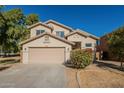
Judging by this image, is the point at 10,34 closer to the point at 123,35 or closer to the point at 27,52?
the point at 27,52

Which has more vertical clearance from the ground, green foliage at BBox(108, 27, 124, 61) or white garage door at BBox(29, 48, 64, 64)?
green foliage at BBox(108, 27, 124, 61)

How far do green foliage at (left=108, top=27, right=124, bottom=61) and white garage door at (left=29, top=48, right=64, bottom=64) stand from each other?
7.83 meters

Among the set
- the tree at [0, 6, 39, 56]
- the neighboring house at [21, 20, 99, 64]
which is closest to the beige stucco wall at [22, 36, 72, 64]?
the neighboring house at [21, 20, 99, 64]

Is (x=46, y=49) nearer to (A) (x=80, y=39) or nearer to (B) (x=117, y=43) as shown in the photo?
(A) (x=80, y=39)

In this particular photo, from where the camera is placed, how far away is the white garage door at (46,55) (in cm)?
2597

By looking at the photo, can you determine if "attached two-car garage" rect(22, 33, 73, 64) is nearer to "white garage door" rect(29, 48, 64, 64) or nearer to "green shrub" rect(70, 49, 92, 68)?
"white garage door" rect(29, 48, 64, 64)

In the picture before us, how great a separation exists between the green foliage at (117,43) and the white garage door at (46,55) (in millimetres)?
7830

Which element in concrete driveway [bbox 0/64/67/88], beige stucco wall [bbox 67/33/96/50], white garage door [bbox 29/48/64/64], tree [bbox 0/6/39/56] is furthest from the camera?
beige stucco wall [bbox 67/33/96/50]

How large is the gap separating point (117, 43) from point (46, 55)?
1021cm

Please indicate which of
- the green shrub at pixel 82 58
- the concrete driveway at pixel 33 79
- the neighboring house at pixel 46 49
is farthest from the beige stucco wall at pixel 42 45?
the concrete driveway at pixel 33 79

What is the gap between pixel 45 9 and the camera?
113ft

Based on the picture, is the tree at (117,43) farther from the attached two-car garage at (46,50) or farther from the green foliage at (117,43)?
the attached two-car garage at (46,50)

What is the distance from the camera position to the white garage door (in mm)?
25969

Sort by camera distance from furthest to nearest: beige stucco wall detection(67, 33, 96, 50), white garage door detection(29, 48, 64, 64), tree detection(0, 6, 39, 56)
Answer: beige stucco wall detection(67, 33, 96, 50) → tree detection(0, 6, 39, 56) → white garage door detection(29, 48, 64, 64)
